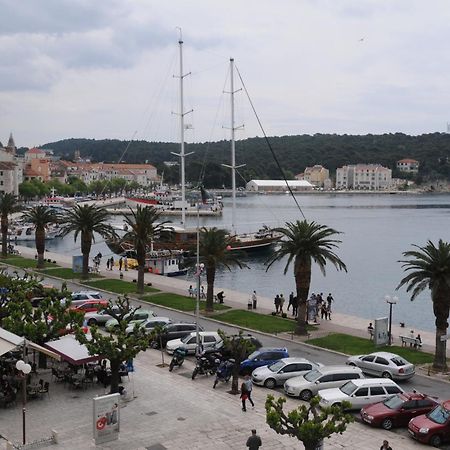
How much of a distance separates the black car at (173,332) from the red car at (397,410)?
10.9m

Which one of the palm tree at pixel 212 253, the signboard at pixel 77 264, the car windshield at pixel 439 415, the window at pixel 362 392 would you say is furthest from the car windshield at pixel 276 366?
the signboard at pixel 77 264

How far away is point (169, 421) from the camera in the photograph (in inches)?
755

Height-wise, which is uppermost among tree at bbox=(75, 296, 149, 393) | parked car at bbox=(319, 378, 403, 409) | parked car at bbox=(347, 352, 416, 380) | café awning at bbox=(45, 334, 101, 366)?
tree at bbox=(75, 296, 149, 393)

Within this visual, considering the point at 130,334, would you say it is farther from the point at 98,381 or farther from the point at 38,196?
the point at 38,196

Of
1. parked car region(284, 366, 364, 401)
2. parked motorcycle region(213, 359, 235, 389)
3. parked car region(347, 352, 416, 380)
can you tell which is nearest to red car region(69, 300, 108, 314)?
parked motorcycle region(213, 359, 235, 389)

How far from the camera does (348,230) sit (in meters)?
118

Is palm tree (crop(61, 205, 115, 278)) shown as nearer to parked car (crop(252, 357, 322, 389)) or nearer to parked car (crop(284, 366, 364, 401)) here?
parked car (crop(252, 357, 322, 389))

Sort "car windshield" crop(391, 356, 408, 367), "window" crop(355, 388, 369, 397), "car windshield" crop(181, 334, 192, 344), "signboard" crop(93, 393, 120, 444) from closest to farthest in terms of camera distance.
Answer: "signboard" crop(93, 393, 120, 444) → "window" crop(355, 388, 369, 397) → "car windshield" crop(391, 356, 408, 367) → "car windshield" crop(181, 334, 192, 344)

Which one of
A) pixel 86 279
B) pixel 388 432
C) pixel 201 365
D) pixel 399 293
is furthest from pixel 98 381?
pixel 399 293

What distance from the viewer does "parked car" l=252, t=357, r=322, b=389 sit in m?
23.7

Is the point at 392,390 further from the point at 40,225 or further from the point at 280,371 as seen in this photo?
the point at 40,225

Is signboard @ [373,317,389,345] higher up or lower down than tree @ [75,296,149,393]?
lower down

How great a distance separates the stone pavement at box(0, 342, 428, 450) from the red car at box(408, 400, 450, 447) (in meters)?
0.40

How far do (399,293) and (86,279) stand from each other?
26.7 m
